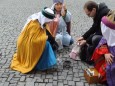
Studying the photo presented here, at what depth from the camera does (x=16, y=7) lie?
1053 cm

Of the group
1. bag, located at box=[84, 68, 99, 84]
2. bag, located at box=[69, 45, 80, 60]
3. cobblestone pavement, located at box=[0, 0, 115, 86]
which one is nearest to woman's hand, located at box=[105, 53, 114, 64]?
bag, located at box=[84, 68, 99, 84]

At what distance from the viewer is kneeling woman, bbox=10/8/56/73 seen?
14.9ft

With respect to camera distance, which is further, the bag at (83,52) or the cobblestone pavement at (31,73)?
the bag at (83,52)

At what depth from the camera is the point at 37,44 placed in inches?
178

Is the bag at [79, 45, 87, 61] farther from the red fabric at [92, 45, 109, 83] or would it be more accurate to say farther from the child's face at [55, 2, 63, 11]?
the child's face at [55, 2, 63, 11]

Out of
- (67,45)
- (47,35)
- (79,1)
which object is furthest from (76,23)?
→ (79,1)

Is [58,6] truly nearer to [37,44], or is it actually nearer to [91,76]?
[37,44]

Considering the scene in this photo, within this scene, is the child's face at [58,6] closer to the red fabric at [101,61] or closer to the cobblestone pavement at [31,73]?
the cobblestone pavement at [31,73]

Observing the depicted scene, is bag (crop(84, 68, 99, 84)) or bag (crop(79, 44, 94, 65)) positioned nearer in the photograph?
bag (crop(84, 68, 99, 84))


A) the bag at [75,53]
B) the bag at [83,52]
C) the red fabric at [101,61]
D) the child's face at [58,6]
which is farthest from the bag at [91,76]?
the child's face at [58,6]

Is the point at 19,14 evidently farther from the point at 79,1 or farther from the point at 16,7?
the point at 79,1

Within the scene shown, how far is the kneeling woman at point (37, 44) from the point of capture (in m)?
4.54

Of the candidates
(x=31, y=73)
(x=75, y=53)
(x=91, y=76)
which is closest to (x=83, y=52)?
→ (x=75, y=53)

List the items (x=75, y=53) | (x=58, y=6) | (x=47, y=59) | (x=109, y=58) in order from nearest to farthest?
1. (x=109, y=58)
2. (x=47, y=59)
3. (x=75, y=53)
4. (x=58, y=6)
